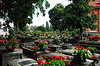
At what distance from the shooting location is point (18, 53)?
6.46 meters

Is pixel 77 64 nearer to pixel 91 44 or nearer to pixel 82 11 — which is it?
pixel 91 44

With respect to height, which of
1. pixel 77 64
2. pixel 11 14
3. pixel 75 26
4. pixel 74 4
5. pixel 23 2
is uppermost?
pixel 74 4

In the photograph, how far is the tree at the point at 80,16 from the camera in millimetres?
15023

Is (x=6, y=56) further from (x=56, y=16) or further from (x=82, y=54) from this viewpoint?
(x=56, y=16)

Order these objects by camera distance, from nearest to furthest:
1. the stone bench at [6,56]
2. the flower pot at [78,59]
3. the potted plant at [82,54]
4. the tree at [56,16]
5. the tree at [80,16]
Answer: the potted plant at [82,54] < the flower pot at [78,59] < the stone bench at [6,56] < the tree at [80,16] < the tree at [56,16]

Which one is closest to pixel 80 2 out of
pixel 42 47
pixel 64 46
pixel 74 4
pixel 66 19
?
pixel 74 4

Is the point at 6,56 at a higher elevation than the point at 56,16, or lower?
lower

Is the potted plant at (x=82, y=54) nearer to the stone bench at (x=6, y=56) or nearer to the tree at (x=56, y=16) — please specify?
the stone bench at (x=6, y=56)

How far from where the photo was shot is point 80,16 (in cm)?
1547

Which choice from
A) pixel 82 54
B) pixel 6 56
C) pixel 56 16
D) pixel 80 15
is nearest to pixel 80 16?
pixel 80 15

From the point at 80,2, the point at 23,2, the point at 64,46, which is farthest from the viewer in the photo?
the point at 80,2

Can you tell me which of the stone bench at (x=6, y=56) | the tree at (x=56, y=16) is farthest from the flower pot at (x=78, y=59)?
the tree at (x=56, y=16)

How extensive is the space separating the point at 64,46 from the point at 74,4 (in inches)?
287

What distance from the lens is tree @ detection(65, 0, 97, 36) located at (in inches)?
591
